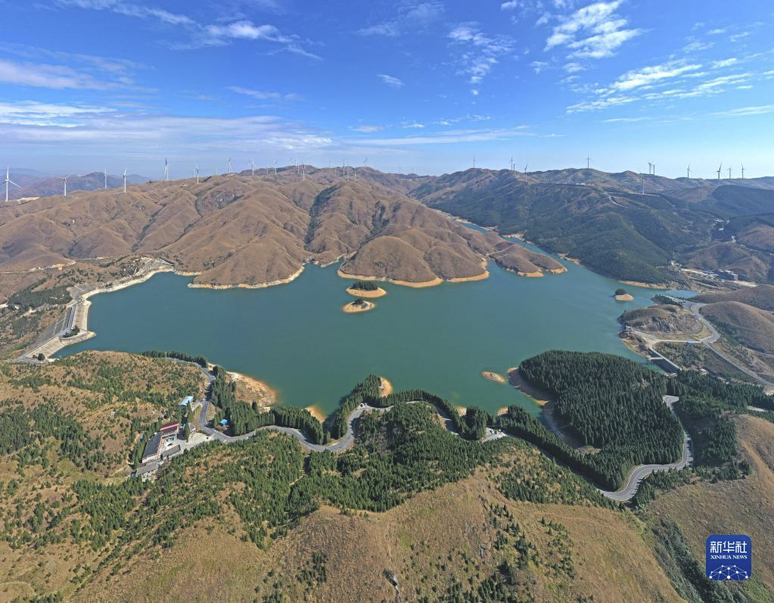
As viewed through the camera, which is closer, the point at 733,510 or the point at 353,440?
the point at 733,510

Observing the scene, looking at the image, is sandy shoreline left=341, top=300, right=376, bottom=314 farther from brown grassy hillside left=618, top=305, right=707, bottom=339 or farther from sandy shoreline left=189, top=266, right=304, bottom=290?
brown grassy hillside left=618, top=305, right=707, bottom=339

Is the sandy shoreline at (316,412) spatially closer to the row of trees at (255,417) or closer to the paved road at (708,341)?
the row of trees at (255,417)

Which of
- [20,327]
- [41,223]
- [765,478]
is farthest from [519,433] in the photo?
[41,223]

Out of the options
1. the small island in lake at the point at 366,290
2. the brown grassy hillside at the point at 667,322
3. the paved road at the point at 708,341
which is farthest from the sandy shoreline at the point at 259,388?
the brown grassy hillside at the point at 667,322

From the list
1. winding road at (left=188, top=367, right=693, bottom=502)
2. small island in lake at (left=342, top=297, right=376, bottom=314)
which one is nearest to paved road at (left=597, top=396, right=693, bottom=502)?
winding road at (left=188, top=367, right=693, bottom=502)

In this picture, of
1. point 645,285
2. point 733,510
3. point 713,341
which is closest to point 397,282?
point 713,341

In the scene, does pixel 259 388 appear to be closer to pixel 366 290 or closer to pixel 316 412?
pixel 316 412
